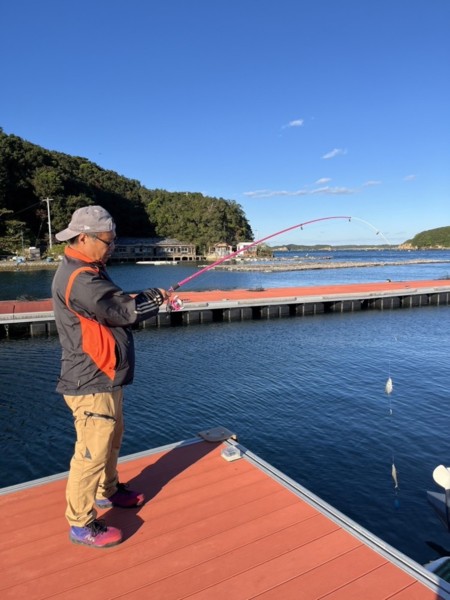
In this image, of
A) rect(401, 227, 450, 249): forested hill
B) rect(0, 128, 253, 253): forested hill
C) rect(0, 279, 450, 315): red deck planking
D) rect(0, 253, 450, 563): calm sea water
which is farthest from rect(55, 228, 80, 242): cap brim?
rect(401, 227, 450, 249): forested hill

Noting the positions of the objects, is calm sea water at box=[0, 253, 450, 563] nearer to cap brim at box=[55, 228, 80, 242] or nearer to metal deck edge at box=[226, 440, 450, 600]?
metal deck edge at box=[226, 440, 450, 600]

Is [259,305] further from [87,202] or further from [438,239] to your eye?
[438,239]

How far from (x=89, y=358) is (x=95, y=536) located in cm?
114

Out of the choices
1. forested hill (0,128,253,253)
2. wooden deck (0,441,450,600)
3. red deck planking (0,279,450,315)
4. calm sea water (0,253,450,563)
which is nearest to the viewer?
wooden deck (0,441,450,600)

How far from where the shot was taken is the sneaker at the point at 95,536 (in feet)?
8.99

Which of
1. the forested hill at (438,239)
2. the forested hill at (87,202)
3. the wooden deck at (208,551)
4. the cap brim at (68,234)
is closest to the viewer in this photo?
the wooden deck at (208,551)

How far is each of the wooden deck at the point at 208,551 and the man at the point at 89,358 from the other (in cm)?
25

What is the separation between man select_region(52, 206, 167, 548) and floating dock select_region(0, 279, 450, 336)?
1277 cm

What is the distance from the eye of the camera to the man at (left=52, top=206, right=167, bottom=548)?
264 centimetres

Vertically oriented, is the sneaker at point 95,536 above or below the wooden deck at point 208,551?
above

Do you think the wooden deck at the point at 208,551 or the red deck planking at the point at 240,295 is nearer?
the wooden deck at the point at 208,551

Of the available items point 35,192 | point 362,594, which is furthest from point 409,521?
point 35,192

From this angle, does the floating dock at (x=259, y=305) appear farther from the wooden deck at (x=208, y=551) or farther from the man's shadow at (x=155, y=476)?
the wooden deck at (x=208, y=551)

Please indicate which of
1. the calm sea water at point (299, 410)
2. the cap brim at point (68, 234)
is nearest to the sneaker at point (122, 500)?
the cap brim at point (68, 234)
